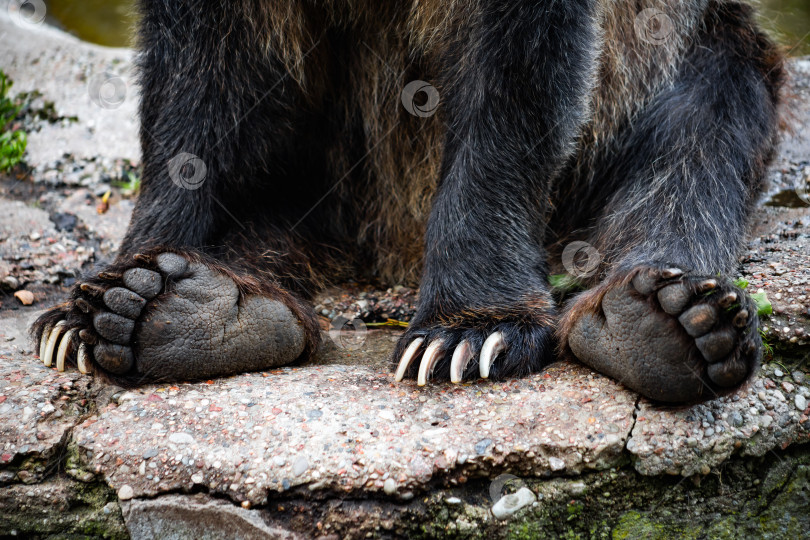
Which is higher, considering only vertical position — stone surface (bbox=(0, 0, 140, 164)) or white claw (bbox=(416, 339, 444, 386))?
stone surface (bbox=(0, 0, 140, 164))

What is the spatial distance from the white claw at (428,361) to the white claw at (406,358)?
4cm

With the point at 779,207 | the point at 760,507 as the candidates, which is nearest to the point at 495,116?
the point at 760,507

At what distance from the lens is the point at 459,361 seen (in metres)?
2.16

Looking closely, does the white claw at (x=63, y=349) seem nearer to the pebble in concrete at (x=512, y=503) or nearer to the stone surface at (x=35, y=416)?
the stone surface at (x=35, y=416)

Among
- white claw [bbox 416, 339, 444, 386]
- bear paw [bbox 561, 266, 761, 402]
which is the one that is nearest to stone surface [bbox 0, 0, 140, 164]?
white claw [bbox 416, 339, 444, 386]

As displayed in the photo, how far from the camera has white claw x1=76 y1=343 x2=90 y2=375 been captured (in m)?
Answer: 2.19

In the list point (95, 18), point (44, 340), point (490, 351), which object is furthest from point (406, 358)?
point (95, 18)

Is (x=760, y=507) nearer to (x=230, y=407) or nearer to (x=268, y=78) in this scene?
(x=230, y=407)

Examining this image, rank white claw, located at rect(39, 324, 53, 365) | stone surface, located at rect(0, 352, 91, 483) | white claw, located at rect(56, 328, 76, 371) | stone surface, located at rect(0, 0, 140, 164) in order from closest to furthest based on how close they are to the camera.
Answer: stone surface, located at rect(0, 352, 91, 483), white claw, located at rect(56, 328, 76, 371), white claw, located at rect(39, 324, 53, 365), stone surface, located at rect(0, 0, 140, 164)

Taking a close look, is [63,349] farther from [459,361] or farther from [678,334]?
[678,334]

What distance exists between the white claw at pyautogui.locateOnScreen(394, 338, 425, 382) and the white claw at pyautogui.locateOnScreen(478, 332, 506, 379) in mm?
185

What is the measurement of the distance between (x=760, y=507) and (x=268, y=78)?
2.05 metres

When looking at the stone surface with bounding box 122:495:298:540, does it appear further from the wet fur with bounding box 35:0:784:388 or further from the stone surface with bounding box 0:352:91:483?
the wet fur with bounding box 35:0:784:388

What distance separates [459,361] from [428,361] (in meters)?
0.09
